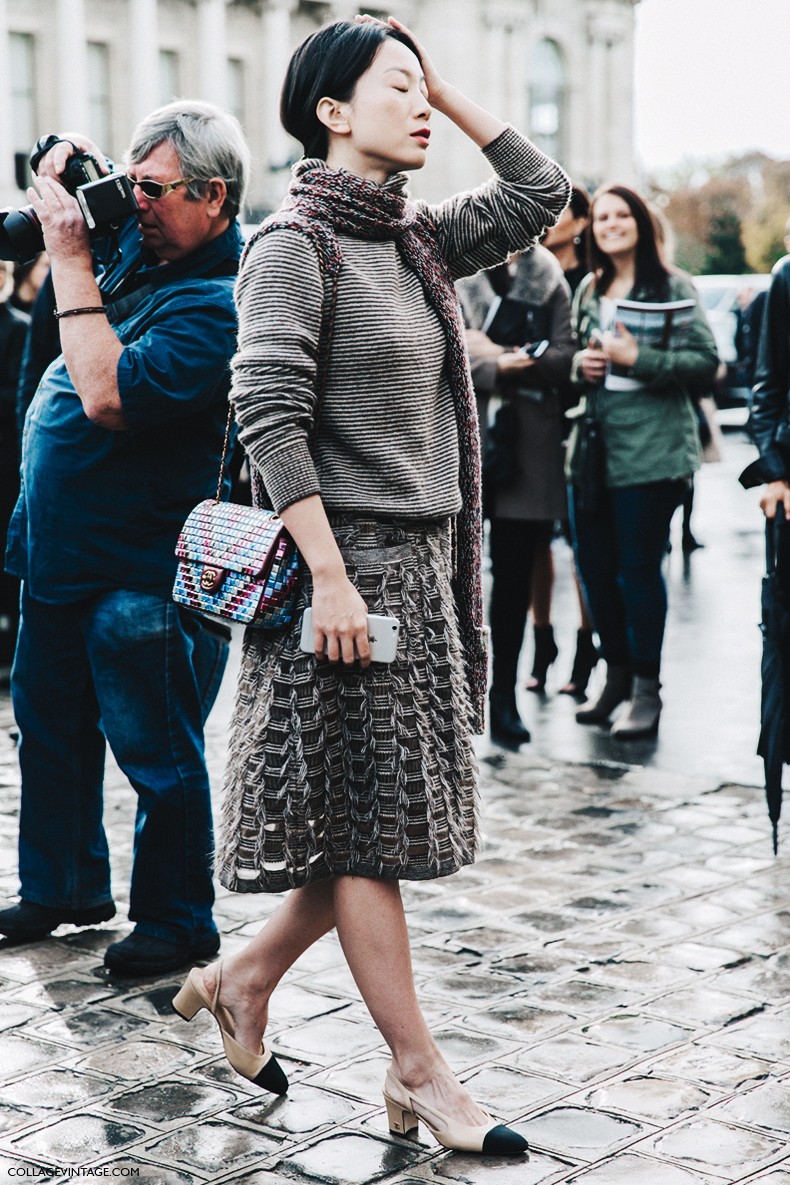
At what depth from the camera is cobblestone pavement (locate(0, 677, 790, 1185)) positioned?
3.24m

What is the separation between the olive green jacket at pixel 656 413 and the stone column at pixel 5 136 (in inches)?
1868

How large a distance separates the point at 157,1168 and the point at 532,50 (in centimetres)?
6857

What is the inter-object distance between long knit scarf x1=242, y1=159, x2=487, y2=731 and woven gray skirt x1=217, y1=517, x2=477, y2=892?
0.65 feet

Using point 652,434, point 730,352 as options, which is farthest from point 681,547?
point 730,352

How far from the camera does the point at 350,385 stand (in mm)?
3252

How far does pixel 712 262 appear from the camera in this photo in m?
65.4

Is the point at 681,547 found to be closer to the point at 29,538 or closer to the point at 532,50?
the point at 29,538

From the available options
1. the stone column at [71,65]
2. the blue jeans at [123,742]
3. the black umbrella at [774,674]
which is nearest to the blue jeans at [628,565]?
the black umbrella at [774,674]

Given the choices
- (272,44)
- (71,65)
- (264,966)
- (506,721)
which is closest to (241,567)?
(264,966)

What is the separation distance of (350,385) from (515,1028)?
1.53m

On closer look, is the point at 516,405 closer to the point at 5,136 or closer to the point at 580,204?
the point at 580,204

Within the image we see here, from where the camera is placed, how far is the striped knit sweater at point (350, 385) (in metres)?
3.15

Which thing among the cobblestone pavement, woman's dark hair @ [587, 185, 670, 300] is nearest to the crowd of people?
the cobblestone pavement

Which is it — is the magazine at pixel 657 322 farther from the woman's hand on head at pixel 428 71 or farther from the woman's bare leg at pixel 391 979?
the woman's bare leg at pixel 391 979
